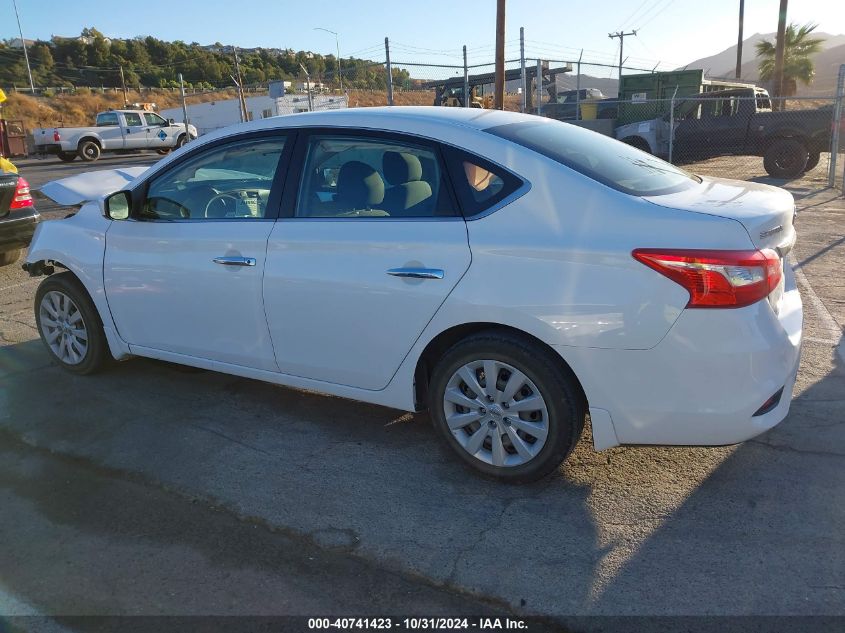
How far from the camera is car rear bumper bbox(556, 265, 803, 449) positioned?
2.70m

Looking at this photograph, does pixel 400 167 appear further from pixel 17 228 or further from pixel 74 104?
pixel 74 104

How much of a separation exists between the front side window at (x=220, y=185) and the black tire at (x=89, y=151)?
26.0 m

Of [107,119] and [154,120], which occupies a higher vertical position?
[107,119]

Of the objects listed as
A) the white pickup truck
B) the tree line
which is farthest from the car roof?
the tree line

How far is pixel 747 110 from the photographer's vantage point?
15453mm

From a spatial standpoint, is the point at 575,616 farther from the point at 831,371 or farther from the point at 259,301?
the point at 831,371

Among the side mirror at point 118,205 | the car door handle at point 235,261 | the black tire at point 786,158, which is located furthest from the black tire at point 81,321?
the black tire at point 786,158

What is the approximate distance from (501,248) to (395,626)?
156cm

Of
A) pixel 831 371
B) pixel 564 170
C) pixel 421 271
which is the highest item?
pixel 564 170

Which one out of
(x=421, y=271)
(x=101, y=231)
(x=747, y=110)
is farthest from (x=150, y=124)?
(x=421, y=271)

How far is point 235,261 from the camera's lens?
3721mm

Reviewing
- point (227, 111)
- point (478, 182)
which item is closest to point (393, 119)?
point (478, 182)

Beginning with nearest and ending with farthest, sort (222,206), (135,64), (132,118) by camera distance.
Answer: (222,206) → (132,118) → (135,64)

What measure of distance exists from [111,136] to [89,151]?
40.9 inches
